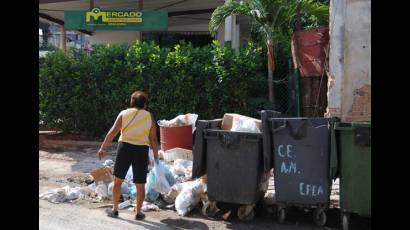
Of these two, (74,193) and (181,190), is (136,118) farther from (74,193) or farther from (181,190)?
(74,193)

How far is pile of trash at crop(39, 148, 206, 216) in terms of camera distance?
665 centimetres

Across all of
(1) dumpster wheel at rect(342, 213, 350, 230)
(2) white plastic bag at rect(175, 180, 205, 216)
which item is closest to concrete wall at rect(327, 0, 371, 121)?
(1) dumpster wheel at rect(342, 213, 350, 230)

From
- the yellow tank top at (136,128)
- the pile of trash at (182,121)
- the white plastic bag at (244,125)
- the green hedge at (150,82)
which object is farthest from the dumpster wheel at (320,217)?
the green hedge at (150,82)

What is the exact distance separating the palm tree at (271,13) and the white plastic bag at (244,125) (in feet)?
14.4

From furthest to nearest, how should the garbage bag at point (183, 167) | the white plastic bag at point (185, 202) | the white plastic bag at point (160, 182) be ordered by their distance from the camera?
the garbage bag at point (183, 167) → the white plastic bag at point (160, 182) → the white plastic bag at point (185, 202)

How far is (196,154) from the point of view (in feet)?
21.1

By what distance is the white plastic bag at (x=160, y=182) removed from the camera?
272 inches

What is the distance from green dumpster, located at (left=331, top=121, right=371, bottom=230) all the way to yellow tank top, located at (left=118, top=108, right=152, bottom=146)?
7.47ft

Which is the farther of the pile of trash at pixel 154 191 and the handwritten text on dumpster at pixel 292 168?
the pile of trash at pixel 154 191

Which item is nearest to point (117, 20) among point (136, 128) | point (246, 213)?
point (136, 128)

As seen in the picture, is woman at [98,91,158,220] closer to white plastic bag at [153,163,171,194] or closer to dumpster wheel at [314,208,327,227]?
white plastic bag at [153,163,171,194]

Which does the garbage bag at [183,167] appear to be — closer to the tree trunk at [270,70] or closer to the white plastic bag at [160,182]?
the white plastic bag at [160,182]

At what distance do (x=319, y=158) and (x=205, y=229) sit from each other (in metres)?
1.58
